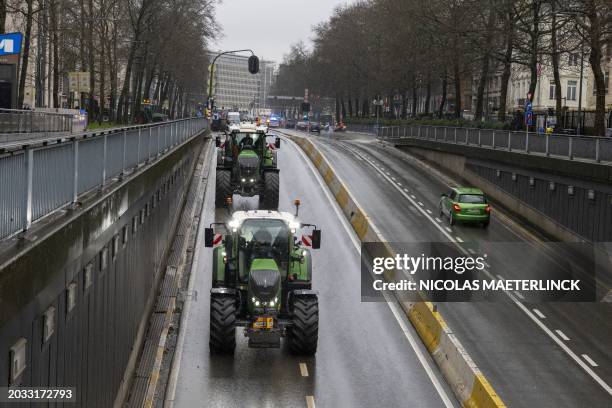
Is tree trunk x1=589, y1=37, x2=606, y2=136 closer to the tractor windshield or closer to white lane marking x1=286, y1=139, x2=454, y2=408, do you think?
white lane marking x1=286, y1=139, x2=454, y2=408

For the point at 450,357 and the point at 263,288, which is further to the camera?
the point at 450,357

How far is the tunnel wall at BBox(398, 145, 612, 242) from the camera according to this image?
35722 mm

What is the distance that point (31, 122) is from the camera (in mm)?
36844

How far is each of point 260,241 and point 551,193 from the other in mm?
23462

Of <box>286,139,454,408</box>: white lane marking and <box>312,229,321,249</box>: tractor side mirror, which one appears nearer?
<box>286,139,454,408</box>: white lane marking

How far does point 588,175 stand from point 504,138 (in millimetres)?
13033

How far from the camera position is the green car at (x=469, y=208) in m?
42.6

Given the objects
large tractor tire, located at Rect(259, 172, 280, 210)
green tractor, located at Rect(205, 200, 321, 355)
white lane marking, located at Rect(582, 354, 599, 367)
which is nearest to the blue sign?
large tractor tire, located at Rect(259, 172, 280, 210)

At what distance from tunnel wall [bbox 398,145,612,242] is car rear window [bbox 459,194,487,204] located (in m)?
2.79

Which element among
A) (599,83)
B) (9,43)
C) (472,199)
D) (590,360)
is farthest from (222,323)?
(599,83)

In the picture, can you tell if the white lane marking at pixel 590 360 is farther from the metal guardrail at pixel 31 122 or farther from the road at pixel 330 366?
the metal guardrail at pixel 31 122

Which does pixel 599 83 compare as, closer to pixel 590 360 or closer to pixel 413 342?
pixel 590 360

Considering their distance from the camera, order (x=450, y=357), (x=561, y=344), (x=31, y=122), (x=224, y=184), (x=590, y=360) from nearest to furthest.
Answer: (x=450, y=357), (x=590, y=360), (x=561, y=344), (x=31, y=122), (x=224, y=184)

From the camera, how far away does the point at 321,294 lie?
30.3 m
